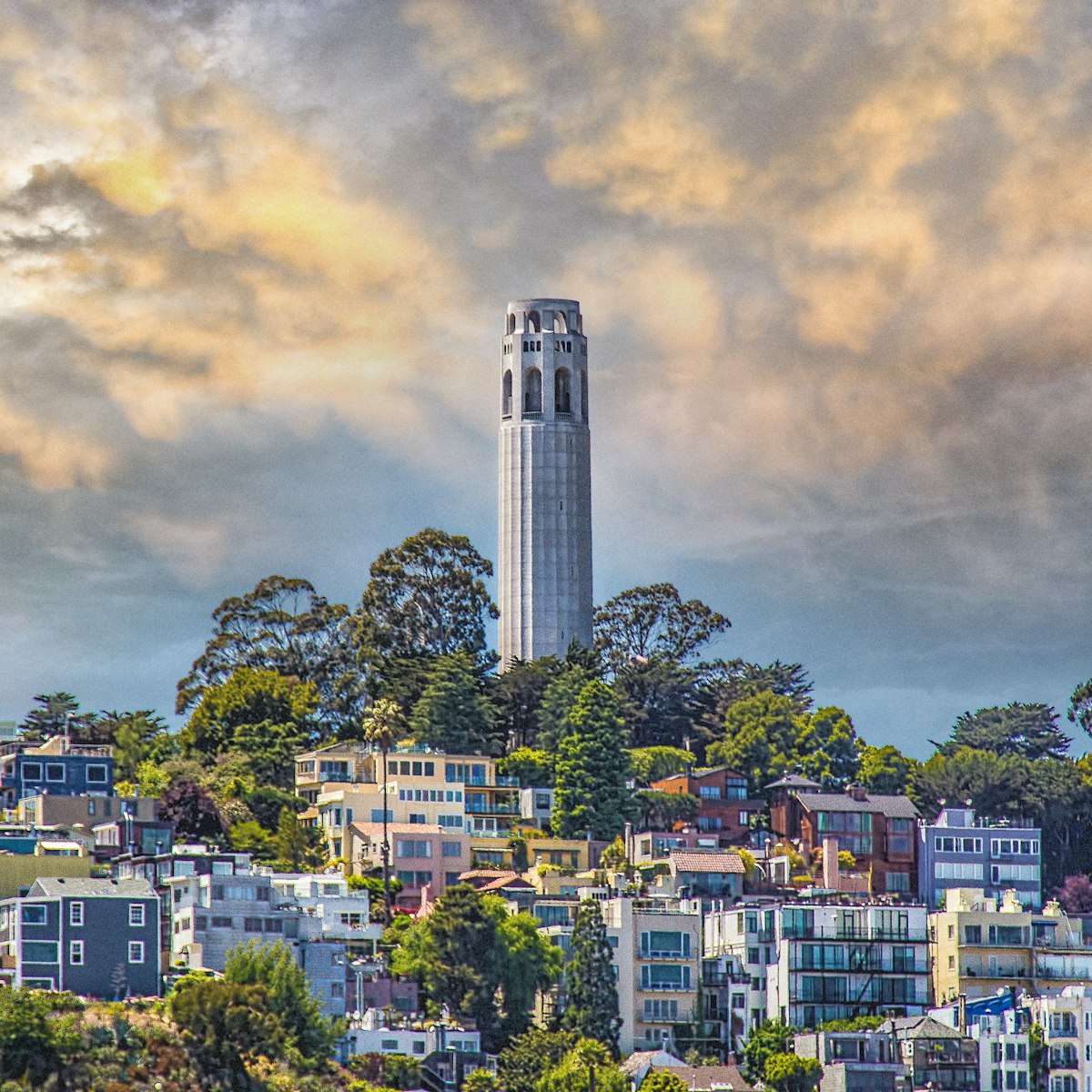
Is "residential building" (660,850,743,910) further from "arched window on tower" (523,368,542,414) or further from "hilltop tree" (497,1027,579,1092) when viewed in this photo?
"arched window on tower" (523,368,542,414)

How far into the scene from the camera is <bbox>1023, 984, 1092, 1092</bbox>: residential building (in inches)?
4600

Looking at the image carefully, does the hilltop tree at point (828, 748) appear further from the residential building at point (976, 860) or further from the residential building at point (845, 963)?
the residential building at point (845, 963)

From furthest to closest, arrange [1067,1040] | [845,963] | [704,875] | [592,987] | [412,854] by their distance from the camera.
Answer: [412,854], [704,875], [845,963], [592,987], [1067,1040]

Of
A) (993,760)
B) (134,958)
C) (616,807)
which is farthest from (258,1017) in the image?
(993,760)

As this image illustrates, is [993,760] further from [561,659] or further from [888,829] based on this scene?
[561,659]

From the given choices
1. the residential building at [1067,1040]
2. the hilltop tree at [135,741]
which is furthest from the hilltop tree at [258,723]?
the residential building at [1067,1040]

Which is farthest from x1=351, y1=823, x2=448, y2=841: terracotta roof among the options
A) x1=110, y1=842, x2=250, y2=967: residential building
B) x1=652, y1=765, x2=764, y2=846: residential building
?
x1=110, y1=842, x2=250, y2=967: residential building

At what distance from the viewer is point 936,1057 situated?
116 metres

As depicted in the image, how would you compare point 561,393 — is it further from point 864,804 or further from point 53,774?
point 53,774

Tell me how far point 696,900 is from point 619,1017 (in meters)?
9.66

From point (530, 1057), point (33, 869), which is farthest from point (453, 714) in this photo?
point (530, 1057)

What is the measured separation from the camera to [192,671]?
511 ft

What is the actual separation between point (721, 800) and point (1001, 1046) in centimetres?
2961

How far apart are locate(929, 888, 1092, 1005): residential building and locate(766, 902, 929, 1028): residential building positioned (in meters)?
2.78
